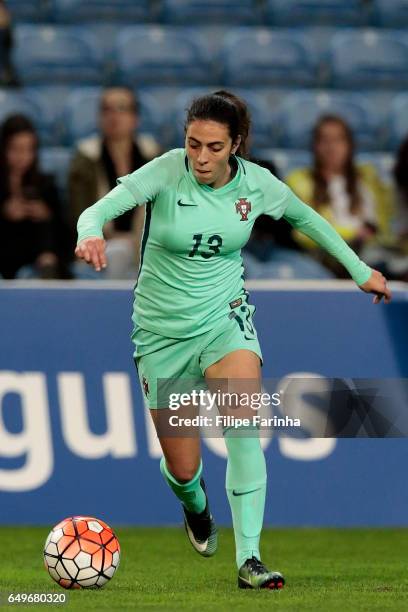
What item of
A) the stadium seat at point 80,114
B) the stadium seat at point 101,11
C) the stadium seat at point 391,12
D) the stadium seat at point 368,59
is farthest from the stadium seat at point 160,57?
the stadium seat at point 391,12

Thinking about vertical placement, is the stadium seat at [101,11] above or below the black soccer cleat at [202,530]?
above

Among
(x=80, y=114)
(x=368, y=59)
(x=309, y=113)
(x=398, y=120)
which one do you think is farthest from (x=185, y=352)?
(x=368, y=59)

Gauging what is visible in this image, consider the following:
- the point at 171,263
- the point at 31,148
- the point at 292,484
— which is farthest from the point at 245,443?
the point at 31,148

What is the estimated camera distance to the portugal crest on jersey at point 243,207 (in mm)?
5488

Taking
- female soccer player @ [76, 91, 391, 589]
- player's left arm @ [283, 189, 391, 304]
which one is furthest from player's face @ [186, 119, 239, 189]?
player's left arm @ [283, 189, 391, 304]

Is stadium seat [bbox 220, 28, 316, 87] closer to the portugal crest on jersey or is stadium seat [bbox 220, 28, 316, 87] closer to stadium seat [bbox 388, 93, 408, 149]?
stadium seat [bbox 388, 93, 408, 149]

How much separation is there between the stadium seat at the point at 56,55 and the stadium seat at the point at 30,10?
30 centimetres

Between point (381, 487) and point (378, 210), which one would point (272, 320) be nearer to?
point (381, 487)

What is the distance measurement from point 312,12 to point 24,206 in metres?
3.63

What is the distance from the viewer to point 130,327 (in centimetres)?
788

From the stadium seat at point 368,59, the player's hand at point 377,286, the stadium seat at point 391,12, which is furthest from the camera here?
the stadium seat at point 391,12

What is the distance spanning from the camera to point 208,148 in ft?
17.4

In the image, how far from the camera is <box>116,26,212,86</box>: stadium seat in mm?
10977

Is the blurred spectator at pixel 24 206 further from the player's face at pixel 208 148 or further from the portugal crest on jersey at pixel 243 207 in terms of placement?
the player's face at pixel 208 148
